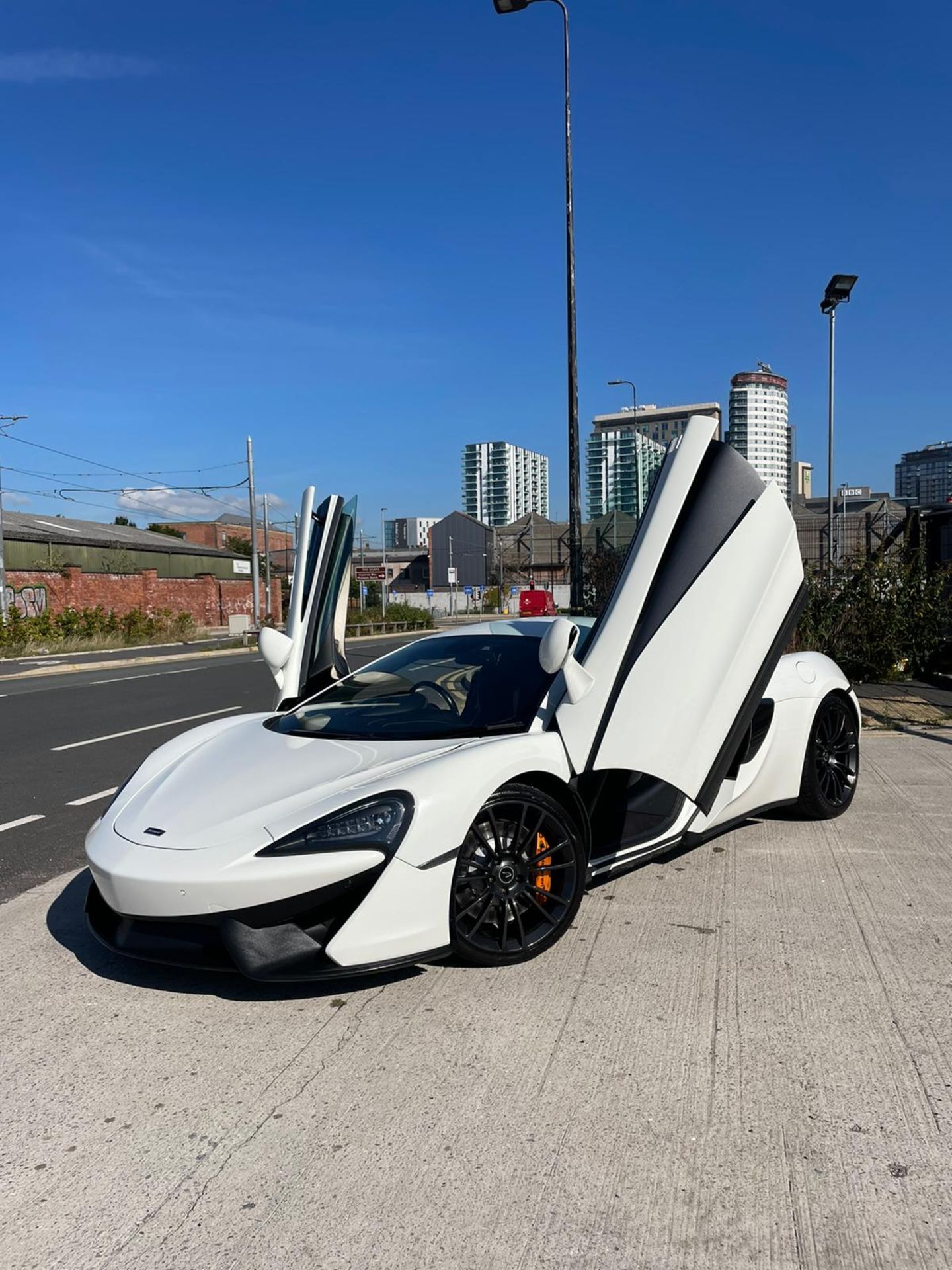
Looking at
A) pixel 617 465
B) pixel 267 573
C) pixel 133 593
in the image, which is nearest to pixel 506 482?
pixel 267 573

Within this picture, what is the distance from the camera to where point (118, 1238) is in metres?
2.09

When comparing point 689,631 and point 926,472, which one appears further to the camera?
point 926,472

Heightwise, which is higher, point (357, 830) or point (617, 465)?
point (617, 465)

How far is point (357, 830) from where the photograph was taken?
3.08 m

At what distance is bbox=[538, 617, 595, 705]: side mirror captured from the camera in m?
3.68

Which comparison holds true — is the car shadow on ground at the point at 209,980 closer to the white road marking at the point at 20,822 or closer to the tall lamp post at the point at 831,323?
the white road marking at the point at 20,822

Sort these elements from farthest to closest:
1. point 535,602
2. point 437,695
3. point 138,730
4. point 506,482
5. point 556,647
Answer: point 506,482, point 535,602, point 138,730, point 437,695, point 556,647

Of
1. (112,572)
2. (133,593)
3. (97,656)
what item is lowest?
(97,656)

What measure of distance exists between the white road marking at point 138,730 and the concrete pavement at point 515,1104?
5.61 meters

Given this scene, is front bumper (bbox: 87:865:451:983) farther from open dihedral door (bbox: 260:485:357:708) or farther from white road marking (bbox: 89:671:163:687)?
white road marking (bbox: 89:671:163:687)

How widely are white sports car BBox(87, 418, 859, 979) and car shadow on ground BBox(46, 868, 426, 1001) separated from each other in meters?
0.26

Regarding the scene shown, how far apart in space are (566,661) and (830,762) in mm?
2442

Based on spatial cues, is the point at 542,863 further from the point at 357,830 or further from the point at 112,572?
the point at 112,572

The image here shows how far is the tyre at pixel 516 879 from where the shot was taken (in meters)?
3.33
